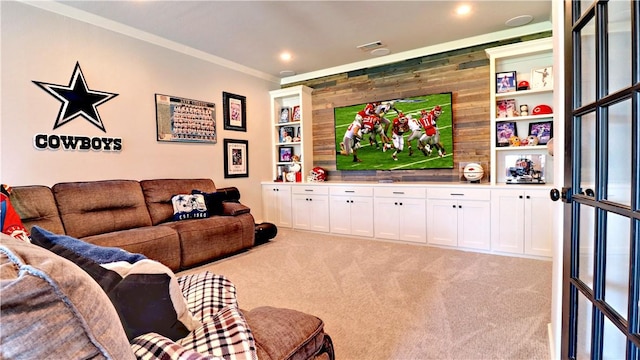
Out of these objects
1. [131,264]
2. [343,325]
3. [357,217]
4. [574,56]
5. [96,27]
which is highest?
[96,27]

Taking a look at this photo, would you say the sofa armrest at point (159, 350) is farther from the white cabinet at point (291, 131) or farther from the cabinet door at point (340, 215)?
the white cabinet at point (291, 131)

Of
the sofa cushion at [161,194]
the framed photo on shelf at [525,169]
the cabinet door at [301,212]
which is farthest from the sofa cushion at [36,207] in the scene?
the framed photo on shelf at [525,169]

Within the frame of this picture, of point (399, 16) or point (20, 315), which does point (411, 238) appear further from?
point (20, 315)

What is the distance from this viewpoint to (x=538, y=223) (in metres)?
3.26

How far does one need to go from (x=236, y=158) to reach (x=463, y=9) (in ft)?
11.4

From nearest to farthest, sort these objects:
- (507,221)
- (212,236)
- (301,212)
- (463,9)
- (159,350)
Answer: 1. (159,350)
2. (463,9)
3. (212,236)
4. (507,221)
5. (301,212)

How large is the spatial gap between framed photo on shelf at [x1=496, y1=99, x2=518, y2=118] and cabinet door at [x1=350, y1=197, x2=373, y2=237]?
1.88 meters

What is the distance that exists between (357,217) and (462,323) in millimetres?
2476

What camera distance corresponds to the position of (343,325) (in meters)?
2.03

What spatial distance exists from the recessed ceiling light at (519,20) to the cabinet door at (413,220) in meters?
2.21

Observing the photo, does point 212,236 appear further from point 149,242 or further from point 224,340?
point 224,340

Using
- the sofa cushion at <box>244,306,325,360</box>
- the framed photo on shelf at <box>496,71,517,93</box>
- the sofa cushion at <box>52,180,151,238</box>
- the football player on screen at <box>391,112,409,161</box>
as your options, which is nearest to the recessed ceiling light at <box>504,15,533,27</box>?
the framed photo on shelf at <box>496,71,517,93</box>

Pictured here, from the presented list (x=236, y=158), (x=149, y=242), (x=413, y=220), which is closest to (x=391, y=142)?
(x=413, y=220)

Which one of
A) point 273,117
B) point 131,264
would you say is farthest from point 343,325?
point 273,117
